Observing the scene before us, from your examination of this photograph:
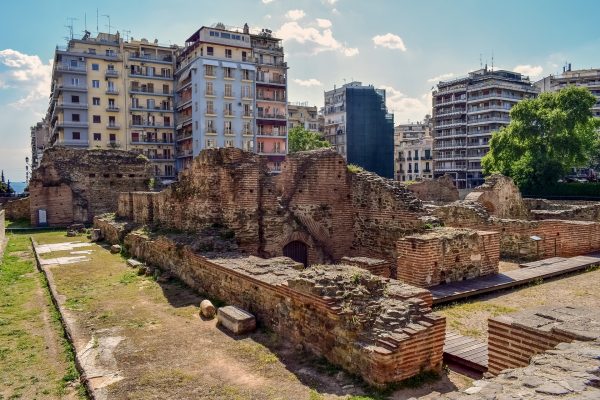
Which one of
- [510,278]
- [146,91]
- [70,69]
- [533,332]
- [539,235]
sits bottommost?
[510,278]

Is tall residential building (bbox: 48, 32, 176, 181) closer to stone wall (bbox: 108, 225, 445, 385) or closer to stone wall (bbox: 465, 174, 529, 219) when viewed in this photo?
stone wall (bbox: 465, 174, 529, 219)

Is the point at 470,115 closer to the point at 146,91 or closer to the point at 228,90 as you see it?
the point at 228,90

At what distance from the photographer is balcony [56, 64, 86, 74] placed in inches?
1737

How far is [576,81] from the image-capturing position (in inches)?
2697

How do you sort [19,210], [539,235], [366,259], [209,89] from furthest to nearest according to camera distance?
[209,89] → [19,210] → [539,235] → [366,259]

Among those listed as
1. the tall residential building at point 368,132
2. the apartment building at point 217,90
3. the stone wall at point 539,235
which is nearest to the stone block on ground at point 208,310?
the stone wall at point 539,235

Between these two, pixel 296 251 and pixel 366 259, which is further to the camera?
pixel 296 251

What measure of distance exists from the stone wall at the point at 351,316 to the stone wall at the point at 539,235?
7.28m

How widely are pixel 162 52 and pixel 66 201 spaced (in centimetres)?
2956

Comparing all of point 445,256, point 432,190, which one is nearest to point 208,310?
point 445,256

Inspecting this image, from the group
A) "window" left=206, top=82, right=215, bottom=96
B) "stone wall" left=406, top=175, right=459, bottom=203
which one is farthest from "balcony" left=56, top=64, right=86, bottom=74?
"stone wall" left=406, top=175, right=459, bottom=203

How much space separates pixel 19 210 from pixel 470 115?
57499 mm

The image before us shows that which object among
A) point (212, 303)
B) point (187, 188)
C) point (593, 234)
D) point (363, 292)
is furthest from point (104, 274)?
point (593, 234)

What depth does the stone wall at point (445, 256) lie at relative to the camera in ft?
29.6
